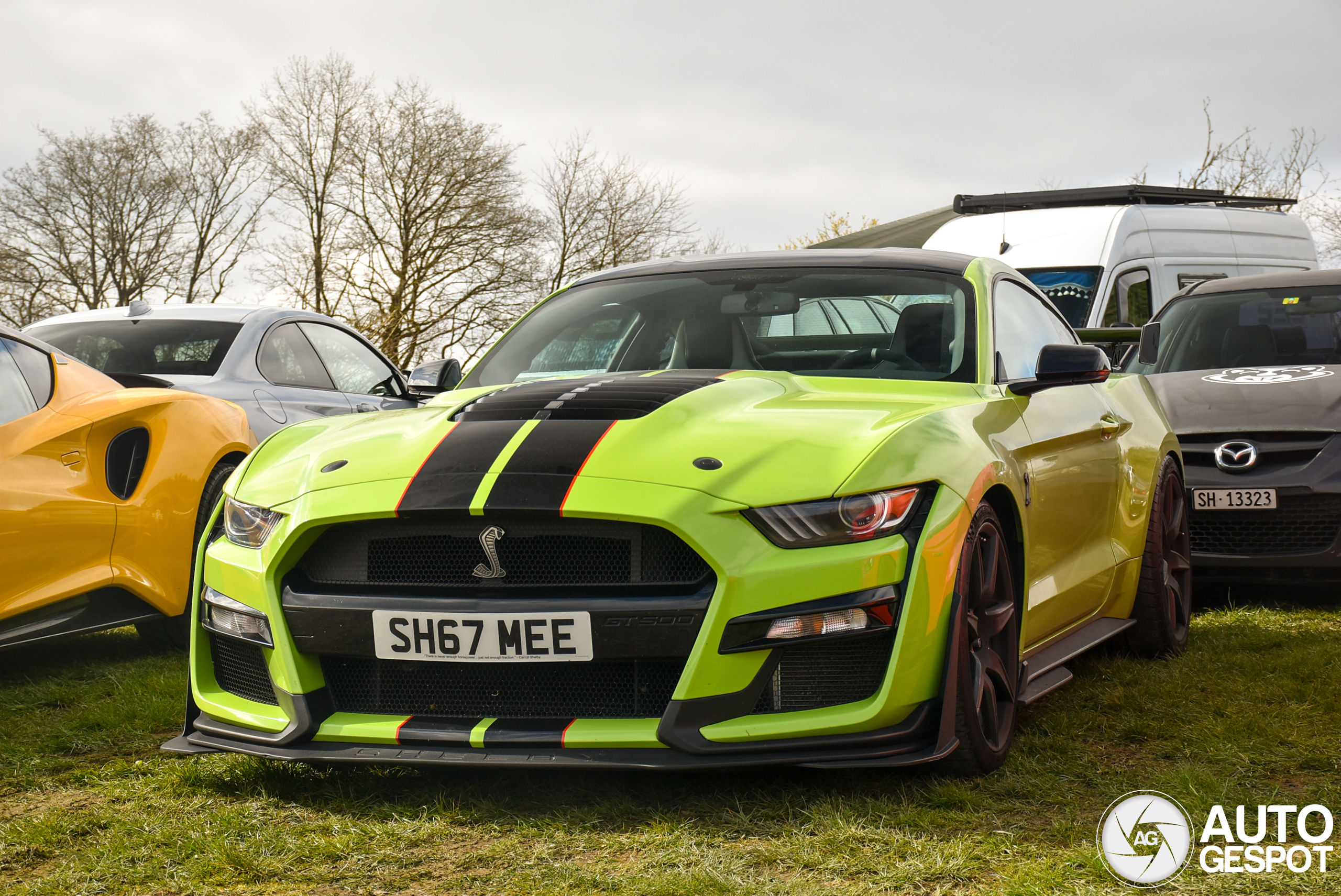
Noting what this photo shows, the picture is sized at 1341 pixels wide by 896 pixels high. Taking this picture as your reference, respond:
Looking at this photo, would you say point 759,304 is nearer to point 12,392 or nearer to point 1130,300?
point 12,392

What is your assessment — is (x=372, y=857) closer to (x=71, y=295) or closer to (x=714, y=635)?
(x=714, y=635)

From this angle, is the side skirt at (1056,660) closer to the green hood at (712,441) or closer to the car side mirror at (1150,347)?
the green hood at (712,441)

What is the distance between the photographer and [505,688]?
3195mm

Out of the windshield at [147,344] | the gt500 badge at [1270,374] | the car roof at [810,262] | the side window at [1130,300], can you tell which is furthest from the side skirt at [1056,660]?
the side window at [1130,300]

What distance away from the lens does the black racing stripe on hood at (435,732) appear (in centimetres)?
314

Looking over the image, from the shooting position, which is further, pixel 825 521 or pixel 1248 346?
pixel 1248 346

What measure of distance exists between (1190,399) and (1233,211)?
24.4ft

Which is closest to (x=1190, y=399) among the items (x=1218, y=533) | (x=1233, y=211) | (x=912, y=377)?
(x=1218, y=533)

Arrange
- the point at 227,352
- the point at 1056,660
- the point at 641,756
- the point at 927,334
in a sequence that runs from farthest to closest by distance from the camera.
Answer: the point at 227,352, the point at 927,334, the point at 1056,660, the point at 641,756

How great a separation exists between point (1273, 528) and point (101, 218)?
34.9m

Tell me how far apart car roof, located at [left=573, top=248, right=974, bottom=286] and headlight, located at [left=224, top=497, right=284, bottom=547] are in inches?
67.8

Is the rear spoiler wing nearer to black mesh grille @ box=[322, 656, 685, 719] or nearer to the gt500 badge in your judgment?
the gt500 badge

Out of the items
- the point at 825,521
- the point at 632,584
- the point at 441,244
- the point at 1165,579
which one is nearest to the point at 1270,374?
the point at 1165,579

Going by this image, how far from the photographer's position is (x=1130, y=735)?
13.1 feet
